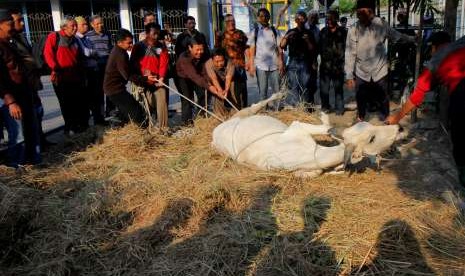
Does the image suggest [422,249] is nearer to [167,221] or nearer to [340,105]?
[167,221]

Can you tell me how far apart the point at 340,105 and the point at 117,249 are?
500 cm

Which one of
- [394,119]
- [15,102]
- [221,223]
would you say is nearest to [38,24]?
[15,102]

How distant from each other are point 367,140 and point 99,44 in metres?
4.95

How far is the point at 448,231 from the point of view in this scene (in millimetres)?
2918

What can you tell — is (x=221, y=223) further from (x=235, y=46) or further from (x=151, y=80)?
(x=235, y=46)

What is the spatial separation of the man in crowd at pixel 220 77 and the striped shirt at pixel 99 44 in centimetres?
211

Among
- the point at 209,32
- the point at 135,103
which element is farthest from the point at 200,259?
the point at 209,32

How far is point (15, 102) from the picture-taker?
440 centimetres

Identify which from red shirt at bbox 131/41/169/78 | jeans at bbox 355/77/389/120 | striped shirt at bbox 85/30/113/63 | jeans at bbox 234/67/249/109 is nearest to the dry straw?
jeans at bbox 355/77/389/120

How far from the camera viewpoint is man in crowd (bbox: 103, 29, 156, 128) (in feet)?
18.5

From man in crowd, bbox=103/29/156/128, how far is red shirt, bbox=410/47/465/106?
3.61m

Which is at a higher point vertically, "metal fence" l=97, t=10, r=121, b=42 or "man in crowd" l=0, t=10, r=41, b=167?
"metal fence" l=97, t=10, r=121, b=42

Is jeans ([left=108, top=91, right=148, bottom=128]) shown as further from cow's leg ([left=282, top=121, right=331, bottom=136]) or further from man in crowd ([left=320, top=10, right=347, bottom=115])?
man in crowd ([left=320, top=10, right=347, bottom=115])

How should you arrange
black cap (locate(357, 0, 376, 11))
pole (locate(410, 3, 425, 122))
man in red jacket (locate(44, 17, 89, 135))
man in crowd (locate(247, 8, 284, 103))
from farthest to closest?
man in crowd (locate(247, 8, 284, 103)) < man in red jacket (locate(44, 17, 89, 135)) < pole (locate(410, 3, 425, 122)) < black cap (locate(357, 0, 376, 11))
